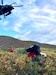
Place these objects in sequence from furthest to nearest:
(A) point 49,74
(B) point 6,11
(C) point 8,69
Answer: (B) point 6,11 < (A) point 49,74 < (C) point 8,69

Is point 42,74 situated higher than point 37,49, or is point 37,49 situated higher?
point 37,49

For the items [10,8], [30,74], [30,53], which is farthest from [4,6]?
[30,74]

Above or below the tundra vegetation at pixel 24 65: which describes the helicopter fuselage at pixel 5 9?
above

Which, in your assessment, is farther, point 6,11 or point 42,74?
point 6,11

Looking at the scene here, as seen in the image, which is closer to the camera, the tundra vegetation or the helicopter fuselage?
the tundra vegetation

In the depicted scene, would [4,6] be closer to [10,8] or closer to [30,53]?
[10,8]

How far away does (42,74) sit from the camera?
3800cm

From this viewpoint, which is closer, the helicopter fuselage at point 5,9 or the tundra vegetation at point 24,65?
the tundra vegetation at point 24,65

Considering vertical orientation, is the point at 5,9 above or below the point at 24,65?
above

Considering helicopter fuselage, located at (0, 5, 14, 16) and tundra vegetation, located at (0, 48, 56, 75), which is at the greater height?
helicopter fuselage, located at (0, 5, 14, 16)

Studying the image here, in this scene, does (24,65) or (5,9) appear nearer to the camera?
(24,65)

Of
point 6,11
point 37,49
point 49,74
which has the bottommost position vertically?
point 49,74

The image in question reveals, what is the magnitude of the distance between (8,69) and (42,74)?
4.13m

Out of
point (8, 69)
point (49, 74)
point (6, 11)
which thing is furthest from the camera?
point (6, 11)
